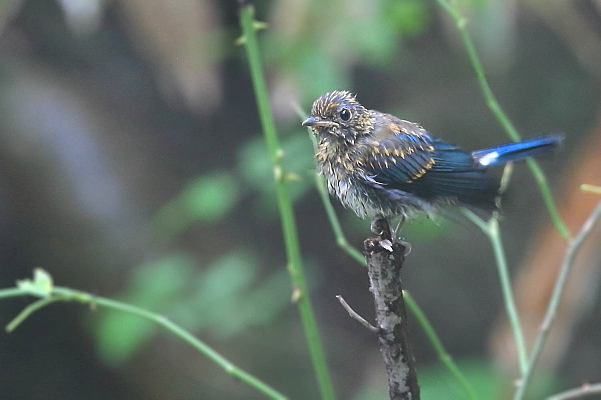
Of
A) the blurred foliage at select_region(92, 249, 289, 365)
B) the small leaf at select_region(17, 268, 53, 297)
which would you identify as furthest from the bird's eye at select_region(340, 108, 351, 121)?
the blurred foliage at select_region(92, 249, 289, 365)

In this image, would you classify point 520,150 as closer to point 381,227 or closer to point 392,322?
point 381,227

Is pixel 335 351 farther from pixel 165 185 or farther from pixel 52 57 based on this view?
pixel 52 57

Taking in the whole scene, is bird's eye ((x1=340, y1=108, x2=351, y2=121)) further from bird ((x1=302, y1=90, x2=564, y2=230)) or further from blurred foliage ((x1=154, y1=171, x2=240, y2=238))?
blurred foliage ((x1=154, y1=171, x2=240, y2=238))

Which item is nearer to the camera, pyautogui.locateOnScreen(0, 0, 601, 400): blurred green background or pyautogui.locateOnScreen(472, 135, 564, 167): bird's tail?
pyautogui.locateOnScreen(472, 135, 564, 167): bird's tail

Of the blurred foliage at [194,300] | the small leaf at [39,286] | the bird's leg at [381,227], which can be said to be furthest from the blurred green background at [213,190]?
the small leaf at [39,286]

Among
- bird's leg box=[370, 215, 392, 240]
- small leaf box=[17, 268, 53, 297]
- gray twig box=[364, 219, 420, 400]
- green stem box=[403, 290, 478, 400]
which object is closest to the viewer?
gray twig box=[364, 219, 420, 400]

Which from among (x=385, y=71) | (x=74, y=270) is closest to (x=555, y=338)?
(x=385, y=71)

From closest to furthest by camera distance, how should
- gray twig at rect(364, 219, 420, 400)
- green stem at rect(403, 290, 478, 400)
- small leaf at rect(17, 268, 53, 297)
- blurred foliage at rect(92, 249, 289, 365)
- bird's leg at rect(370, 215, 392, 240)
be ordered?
gray twig at rect(364, 219, 420, 400) → bird's leg at rect(370, 215, 392, 240) → small leaf at rect(17, 268, 53, 297) → green stem at rect(403, 290, 478, 400) → blurred foliage at rect(92, 249, 289, 365)
